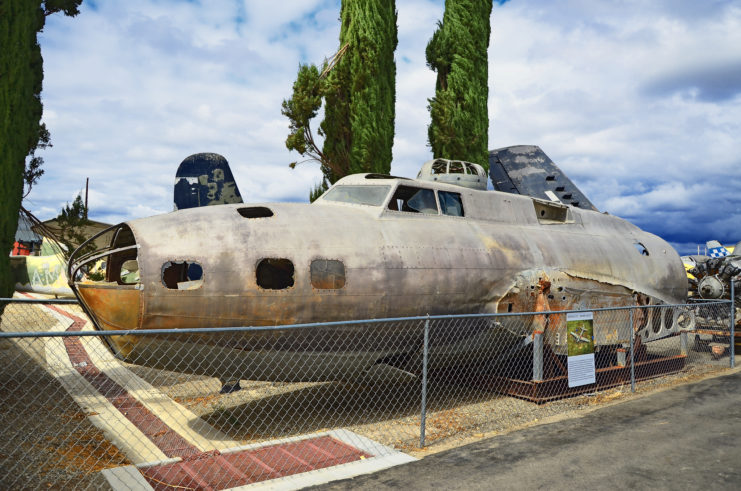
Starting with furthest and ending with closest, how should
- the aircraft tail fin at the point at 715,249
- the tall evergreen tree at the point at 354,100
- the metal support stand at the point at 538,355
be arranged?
the aircraft tail fin at the point at 715,249, the tall evergreen tree at the point at 354,100, the metal support stand at the point at 538,355

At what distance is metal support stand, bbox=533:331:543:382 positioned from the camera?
9656 mm

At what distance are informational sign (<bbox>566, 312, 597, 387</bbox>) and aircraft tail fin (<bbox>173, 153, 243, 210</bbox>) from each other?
32.9ft

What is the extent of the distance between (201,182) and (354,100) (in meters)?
8.02

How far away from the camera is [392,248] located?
822cm

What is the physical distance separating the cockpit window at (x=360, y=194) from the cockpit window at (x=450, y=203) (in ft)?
4.06

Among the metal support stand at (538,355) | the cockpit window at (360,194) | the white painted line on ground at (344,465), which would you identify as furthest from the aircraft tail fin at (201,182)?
the metal support stand at (538,355)

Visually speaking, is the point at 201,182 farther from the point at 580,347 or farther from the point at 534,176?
the point at 534,176

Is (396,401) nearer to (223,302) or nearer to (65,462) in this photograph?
(223,302)

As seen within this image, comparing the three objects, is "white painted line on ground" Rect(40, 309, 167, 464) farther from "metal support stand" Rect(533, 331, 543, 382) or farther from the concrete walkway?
"metal support stand" Rect(533, 331, 543, 382)

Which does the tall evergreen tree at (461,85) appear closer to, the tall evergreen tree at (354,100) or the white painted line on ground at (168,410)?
the tall evergreen tree at (354,100)

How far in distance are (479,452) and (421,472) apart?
1.17 metres

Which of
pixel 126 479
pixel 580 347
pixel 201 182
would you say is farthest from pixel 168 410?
pixel 580 347

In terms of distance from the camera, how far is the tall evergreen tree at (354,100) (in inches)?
780

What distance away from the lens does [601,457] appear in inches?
262
